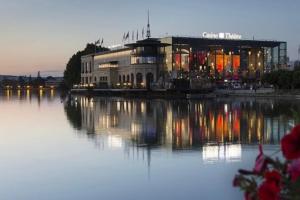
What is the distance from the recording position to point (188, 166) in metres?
24.6

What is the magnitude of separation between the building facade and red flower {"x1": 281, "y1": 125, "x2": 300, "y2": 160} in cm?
13471

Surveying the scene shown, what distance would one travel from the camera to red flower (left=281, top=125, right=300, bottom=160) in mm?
3100

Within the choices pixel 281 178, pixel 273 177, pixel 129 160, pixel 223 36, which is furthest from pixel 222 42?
pixel 273 177

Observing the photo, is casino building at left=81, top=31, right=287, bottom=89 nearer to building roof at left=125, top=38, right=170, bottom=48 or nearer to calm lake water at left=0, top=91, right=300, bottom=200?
building roof at left=125, top=38, right=170, bottom=48

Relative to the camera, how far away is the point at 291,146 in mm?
3117

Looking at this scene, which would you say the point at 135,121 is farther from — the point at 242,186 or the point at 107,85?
the point at 107,85

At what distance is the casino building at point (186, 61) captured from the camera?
499 feet

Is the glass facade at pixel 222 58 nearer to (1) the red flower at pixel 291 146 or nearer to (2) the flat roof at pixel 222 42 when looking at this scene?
(2) the flat roof at pixel 222 42

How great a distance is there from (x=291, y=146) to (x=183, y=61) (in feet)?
525

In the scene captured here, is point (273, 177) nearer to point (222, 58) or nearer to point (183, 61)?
point (183, 61)

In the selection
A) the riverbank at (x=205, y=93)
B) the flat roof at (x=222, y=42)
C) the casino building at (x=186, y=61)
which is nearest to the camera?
the riverbank at (x=205, y=93)

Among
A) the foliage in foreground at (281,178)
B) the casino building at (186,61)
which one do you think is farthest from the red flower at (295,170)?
the casino building at (186,61)

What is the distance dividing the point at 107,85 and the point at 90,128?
13007 centimetres

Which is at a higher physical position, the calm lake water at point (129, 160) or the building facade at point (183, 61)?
the building facade at point (183, 61)
